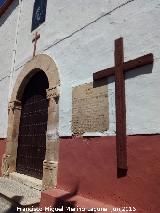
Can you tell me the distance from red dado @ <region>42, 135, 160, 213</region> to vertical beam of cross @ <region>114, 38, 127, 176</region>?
8cm

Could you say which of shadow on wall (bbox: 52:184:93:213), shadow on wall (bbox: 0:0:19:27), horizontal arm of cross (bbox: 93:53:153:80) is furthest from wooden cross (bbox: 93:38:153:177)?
shadow on wall (bbox: 0:0:19:27)

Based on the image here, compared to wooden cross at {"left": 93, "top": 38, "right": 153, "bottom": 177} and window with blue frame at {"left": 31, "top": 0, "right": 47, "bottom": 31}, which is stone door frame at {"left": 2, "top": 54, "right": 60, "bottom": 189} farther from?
wooden cross at {"left": 93, "top": 38, "right": 153, "bottom": 177}

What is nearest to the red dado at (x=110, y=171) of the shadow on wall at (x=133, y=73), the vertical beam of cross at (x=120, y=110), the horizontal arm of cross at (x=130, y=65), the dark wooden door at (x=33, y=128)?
the vertical beam of cross at (x=120, y=110)

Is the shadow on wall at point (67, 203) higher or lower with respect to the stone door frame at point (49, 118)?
lower

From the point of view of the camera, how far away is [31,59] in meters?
6.33

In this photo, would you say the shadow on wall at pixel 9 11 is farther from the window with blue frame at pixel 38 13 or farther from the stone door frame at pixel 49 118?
the stone door frame at pixel 49 118

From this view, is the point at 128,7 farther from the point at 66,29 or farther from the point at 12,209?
the point at 12,209

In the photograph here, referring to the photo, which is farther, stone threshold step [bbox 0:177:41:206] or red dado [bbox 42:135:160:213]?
stone threshold step [bbox 0:177:41:206]

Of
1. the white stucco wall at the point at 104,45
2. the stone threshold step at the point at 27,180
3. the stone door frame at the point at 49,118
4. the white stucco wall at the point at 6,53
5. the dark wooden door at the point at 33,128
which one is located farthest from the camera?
the white stucco wall at the point at 6,53

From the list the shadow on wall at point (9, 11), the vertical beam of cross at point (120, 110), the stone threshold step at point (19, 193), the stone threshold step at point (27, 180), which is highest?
the shadow on wall at point (9, 11)

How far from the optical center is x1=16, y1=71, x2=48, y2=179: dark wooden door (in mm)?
5727

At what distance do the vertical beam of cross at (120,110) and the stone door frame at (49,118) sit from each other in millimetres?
1569

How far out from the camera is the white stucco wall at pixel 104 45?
3.38 metres

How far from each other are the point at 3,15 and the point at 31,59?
326 cm
